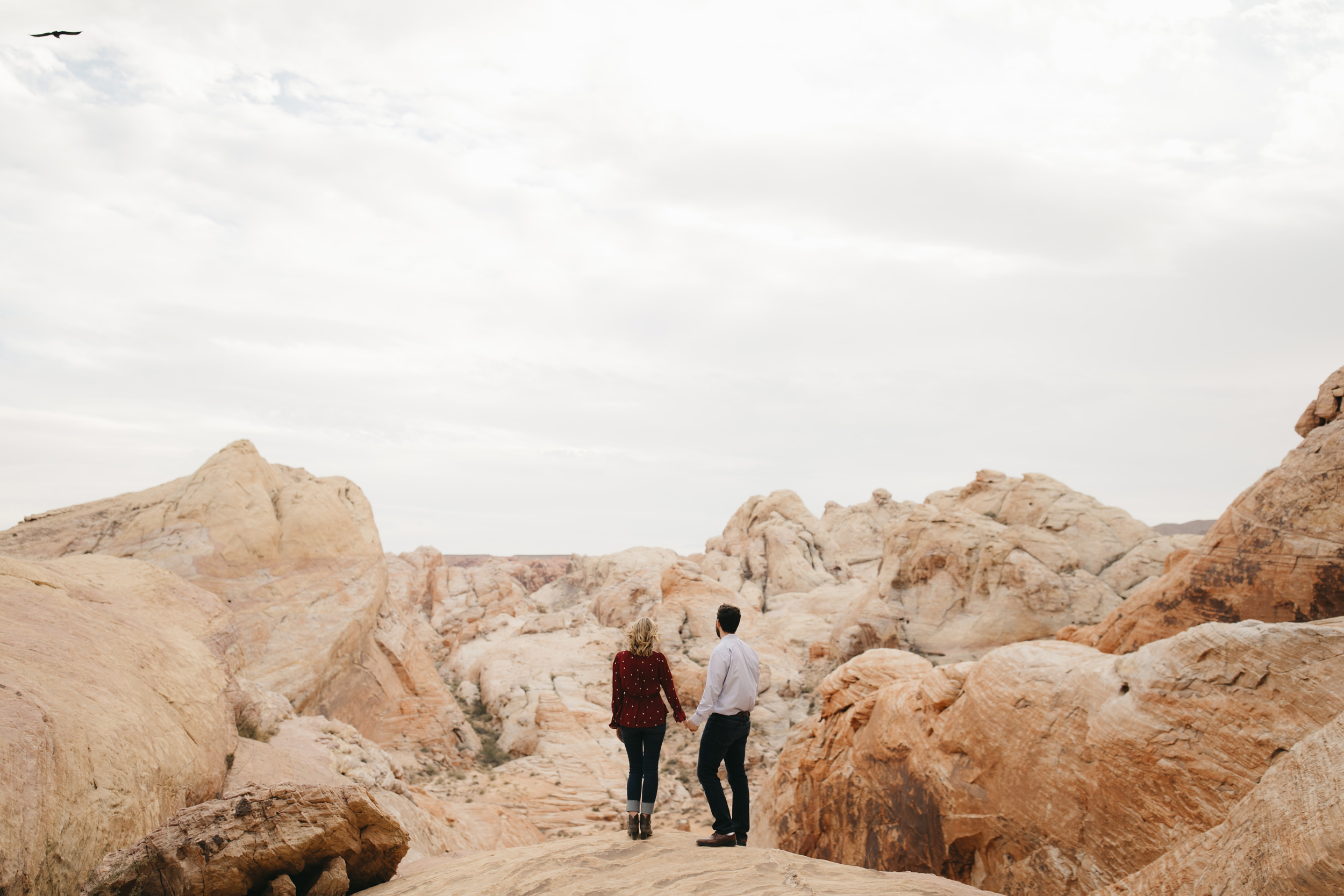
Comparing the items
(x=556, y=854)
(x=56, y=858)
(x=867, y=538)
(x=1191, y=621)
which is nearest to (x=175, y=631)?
(x=56, y=858)

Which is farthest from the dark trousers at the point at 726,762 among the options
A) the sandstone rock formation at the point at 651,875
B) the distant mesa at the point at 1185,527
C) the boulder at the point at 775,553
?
the distant mesa at the point at 1185,527

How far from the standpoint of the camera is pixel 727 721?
8078 mm

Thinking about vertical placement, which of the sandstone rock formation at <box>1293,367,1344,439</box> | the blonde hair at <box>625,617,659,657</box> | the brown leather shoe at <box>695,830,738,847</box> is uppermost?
the sandstone rock formation at <box>1293,367,1344,439</box>

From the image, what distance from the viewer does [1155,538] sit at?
98.1 ft

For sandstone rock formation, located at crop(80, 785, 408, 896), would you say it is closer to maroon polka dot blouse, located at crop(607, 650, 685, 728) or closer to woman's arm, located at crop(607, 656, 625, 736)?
woman's arm, located at crop(607, 656, 625, 736)

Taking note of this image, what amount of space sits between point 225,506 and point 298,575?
3357 mm

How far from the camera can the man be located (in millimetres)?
7949

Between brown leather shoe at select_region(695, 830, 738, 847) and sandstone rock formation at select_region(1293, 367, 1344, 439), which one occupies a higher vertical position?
sandstone rock formation at select_region(1293, 367, 1344, 439)

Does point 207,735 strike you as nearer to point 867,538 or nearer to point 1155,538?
point 1155,538

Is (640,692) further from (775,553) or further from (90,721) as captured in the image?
(775,553)

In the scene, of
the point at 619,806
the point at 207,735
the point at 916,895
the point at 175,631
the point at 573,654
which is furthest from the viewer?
the point at 573,654

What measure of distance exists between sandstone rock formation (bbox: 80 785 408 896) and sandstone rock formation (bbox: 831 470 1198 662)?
24.5 metres

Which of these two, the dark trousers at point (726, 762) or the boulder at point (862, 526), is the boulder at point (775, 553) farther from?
the dark trousers at point (726, 762)

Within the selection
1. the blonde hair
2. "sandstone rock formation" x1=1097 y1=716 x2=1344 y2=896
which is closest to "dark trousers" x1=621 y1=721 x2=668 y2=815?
the blonde hair
